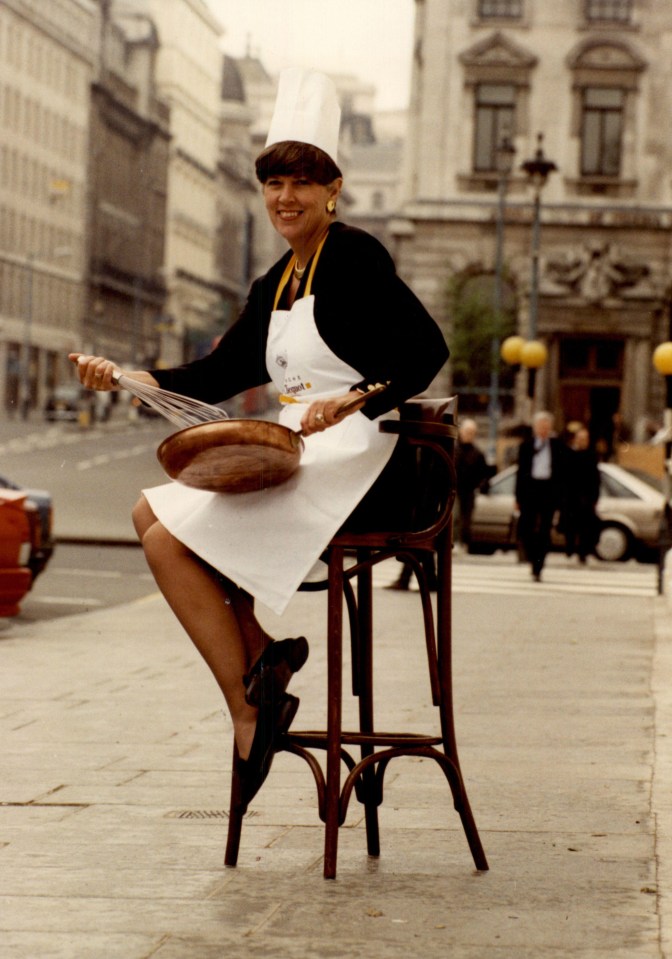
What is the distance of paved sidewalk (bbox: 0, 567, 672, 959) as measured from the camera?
3.82 meters

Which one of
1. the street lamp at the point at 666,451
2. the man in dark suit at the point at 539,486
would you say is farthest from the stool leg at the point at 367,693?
the man in dark suit at the point at 539,486

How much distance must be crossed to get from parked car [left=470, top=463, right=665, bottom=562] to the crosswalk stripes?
0.87ft

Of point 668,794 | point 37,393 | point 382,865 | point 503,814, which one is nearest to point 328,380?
point 382,865

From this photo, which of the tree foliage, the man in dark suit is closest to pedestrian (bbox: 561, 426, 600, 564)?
the man in dark suit

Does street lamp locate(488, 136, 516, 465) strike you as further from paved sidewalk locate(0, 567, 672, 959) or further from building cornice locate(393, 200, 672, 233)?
paved sidewalk locate(0, 567, 672, 959)

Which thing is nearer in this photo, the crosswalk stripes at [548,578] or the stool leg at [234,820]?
the stool leg at [234,820]

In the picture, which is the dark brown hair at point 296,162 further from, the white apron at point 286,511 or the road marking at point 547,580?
the road marking at point 547,580

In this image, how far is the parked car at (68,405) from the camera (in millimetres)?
44406

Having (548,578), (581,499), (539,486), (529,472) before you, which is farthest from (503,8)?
(548,578)

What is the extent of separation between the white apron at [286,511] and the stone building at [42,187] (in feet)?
65.5

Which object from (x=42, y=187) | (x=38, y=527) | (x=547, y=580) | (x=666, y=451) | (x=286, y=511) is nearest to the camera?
(x=286, y=511)

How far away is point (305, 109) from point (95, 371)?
2.48ft

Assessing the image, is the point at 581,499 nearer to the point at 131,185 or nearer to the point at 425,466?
Result: the point at 425,466

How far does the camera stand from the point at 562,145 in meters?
48.8
